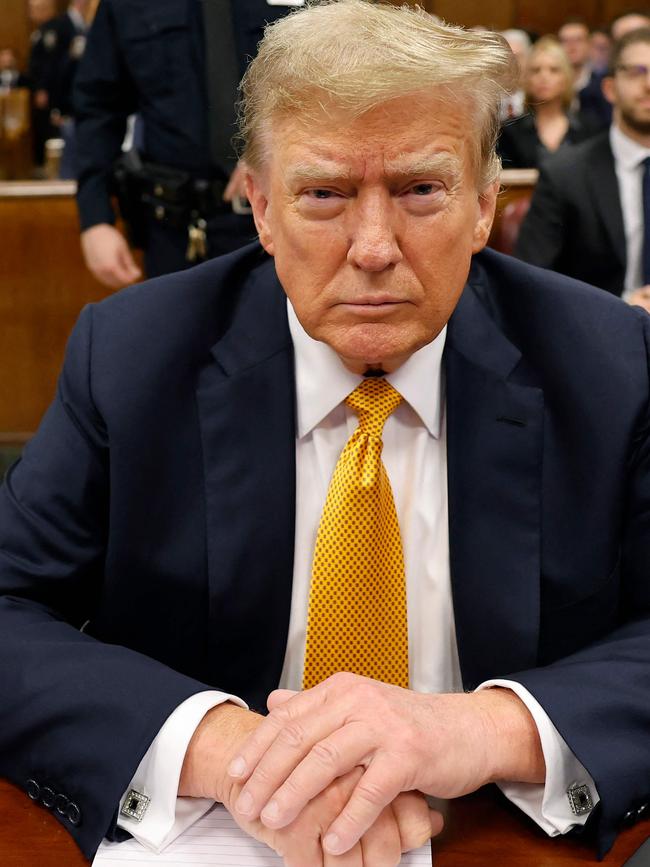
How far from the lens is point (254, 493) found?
1.40 m

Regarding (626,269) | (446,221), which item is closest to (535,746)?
(446,221)

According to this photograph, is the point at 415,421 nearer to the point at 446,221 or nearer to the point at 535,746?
the point at 446,221

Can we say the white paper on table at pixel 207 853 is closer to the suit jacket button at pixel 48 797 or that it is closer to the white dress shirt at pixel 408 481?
the suit jacket button at pixel 48 797

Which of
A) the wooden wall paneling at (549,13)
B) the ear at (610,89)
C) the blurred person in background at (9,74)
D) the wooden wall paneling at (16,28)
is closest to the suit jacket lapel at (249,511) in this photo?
the ear at (610,89)

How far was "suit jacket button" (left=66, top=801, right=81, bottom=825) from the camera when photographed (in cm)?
108

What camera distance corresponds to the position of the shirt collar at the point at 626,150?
3676 mm

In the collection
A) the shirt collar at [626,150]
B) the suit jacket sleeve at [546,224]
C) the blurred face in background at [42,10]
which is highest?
the blurred face in background at [42,10]

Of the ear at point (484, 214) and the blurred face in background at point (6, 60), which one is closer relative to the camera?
the ear at point (484, 214)

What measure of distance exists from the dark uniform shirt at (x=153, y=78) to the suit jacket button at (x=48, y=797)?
6.84 ft

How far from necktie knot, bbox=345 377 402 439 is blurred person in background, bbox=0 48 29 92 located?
33.4ft

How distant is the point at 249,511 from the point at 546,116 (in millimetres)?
5931

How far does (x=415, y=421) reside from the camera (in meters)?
1.45

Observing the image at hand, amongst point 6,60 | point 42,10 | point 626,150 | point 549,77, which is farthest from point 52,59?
point 626,150

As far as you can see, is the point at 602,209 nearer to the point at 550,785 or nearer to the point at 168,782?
the point at 550,785
